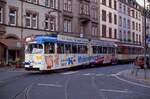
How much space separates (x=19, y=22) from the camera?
4766cm

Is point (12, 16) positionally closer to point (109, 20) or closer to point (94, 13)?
point (94, 13)

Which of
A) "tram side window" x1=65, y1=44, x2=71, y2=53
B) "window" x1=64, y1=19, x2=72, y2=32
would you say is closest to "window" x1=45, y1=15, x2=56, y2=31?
"window" x1=64, y1=19, x2=72, y2=32

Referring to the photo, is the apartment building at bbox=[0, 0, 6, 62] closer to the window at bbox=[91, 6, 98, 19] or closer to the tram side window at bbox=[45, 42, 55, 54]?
the tram side window at bbox=[45, 42, 55, 54]

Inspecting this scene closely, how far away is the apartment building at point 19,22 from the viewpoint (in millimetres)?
44750

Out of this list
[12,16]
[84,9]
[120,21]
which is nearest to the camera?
[12,16]

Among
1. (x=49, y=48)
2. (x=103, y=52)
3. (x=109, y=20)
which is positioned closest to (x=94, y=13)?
(x=109, y=20)

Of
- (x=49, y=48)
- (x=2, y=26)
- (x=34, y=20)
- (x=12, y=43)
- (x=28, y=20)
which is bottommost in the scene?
(x=49, y=48)

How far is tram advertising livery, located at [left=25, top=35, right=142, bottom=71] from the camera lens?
3209 cm

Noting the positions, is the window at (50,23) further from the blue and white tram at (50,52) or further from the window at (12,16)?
the blue and white tram at (50,52)

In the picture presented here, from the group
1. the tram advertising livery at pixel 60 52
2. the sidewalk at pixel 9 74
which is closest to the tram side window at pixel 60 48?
the tram advertising livery at pixel 60 52

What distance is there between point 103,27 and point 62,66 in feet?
140

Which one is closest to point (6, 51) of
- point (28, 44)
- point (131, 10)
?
point (28, 44)

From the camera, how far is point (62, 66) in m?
35.6

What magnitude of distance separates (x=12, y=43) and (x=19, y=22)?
3.87 m
